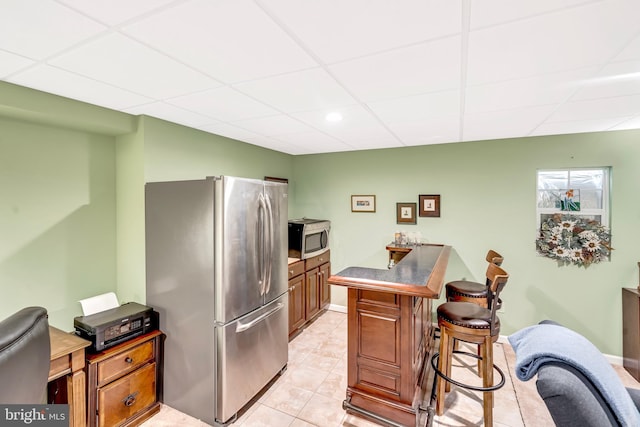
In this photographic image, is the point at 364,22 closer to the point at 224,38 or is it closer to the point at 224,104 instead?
the point at 224,38

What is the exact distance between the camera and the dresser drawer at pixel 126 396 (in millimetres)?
1954

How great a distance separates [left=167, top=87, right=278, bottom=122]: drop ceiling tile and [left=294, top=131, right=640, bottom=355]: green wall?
211 centimetres

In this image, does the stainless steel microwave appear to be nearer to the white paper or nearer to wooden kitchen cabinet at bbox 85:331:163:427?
wooden kitchen cabinet at bbox 85:331:163:427

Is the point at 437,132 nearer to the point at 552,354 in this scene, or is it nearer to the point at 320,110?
the point at 320,110

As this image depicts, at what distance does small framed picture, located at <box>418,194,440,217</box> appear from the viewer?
148 inches

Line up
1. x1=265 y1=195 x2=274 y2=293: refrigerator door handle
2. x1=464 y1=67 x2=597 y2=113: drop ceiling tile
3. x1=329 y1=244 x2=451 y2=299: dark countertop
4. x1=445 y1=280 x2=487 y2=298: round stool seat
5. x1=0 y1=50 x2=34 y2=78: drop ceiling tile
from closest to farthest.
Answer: x1=0 y1=50 x2=34 y2=78: drop ceiling tile → x1=464 y1=67 x2=597 y2=113: drop ceiling tile → x1=329 y1=244 x2=451 y2=299: dark countertop → x1=265 y1=195 x2=274 y2=293: refrigerator door handle → x1=445 y1=280 x2=487 y2=298: round stool seat

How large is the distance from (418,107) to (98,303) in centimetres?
295

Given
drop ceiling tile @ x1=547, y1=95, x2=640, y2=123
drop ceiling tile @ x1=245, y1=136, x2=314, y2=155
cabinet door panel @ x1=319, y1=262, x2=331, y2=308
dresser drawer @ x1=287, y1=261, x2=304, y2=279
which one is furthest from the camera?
cabinet door panel @ x1=319, y1=262, x2=331, y2=308

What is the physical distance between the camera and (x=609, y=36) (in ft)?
4.18

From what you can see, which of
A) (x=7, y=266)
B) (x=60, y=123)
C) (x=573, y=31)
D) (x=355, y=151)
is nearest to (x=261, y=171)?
(x=355, y=151)

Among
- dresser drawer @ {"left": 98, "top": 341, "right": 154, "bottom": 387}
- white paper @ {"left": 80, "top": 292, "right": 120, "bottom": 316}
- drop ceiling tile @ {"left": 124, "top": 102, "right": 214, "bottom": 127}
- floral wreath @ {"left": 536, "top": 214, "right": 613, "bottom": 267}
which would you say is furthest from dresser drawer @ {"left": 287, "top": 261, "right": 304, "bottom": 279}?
floral wreath @ {"left": 536, "top": 214, "right": 613, "bottom": 267}

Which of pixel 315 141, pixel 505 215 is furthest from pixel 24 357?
pixel 505 215

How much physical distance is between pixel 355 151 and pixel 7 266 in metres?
3.71

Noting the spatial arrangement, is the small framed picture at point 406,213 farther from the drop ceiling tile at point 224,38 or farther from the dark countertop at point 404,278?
the drop ceiling tile at point 224,38
